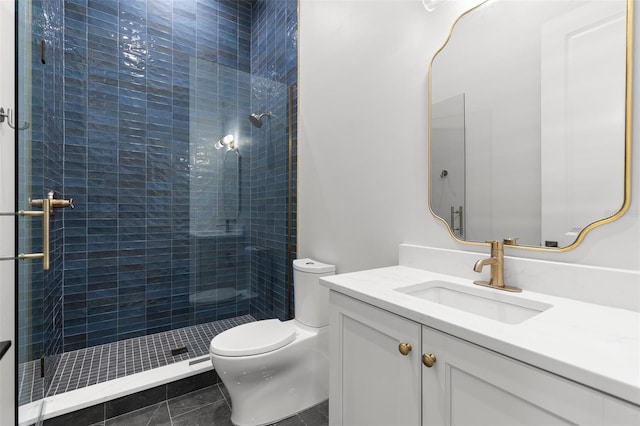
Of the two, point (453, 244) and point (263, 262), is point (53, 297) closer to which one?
point (263, 262)

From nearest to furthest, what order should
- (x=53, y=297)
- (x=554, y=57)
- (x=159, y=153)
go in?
(x=554, y=57), (x=53, y=297), (x=159, y=153)

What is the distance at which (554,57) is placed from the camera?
932 millimetres

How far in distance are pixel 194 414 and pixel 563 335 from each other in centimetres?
175

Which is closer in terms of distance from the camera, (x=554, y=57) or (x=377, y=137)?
(x=554, y=57)

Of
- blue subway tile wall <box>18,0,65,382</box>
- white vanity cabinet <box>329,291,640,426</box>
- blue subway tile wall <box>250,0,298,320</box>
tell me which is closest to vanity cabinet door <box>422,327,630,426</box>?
white vanity cabinet <box>329,291,640,426</box>

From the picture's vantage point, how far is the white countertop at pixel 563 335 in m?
0.47

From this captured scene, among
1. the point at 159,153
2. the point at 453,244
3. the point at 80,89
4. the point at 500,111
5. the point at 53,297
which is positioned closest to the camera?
the point at 500,111

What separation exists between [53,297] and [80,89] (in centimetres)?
149

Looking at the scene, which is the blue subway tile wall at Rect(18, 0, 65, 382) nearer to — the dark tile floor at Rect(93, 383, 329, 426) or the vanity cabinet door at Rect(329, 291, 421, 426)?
the dark tile floor at Rect(93, 383, 329, 426)

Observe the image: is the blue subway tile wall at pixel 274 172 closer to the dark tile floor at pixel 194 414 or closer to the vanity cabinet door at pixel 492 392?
the dark tile floor at pixel 194 414

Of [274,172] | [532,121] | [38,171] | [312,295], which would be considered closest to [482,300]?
[532,121]

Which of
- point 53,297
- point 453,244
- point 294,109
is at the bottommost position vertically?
point 53,297

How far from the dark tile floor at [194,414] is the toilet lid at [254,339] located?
42cm

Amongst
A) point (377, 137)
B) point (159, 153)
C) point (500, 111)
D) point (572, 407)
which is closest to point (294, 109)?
point (377, 137)
